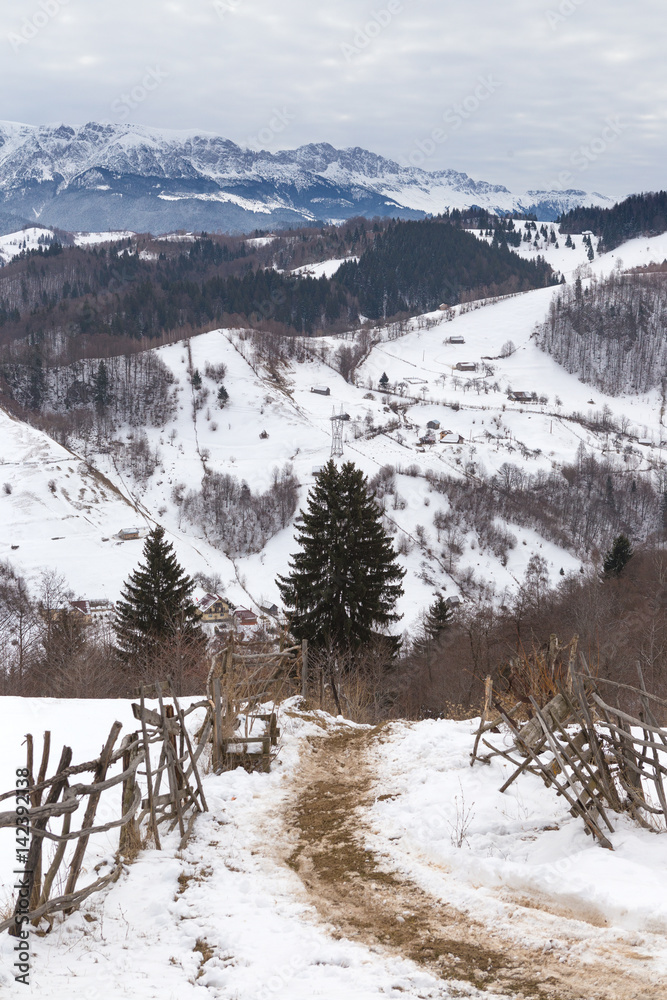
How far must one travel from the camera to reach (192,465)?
96312mm

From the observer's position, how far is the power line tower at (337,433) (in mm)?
94412

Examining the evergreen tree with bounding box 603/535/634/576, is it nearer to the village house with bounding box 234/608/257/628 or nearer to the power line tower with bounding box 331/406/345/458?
the village house with bounding box 234/608/257/628

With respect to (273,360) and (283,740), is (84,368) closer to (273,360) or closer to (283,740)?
(273,360)

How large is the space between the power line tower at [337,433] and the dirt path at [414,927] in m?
85.8

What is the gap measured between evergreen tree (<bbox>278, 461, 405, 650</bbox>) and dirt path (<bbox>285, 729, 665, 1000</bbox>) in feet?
56.5

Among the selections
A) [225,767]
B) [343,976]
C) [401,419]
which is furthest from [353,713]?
[401,419]

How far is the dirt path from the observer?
184 inches

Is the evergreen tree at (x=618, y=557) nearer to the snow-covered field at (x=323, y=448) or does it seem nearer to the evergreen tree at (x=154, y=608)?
the snow-covered field at (x=323, y=448)

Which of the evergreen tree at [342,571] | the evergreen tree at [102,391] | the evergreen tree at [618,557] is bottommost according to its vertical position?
the evergreen tree at [618,557]

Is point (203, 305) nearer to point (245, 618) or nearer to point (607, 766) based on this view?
point (245, 618)

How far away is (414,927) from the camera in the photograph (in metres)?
5.62

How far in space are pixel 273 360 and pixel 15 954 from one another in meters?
129

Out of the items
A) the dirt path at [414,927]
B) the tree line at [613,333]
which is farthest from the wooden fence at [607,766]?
the tree line at [613,333]

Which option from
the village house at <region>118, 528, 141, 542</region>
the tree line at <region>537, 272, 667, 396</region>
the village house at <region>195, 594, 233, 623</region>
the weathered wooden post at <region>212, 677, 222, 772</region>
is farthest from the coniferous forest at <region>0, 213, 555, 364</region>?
the weathered wooden post at <region>212, 677, 222, 772</region>
